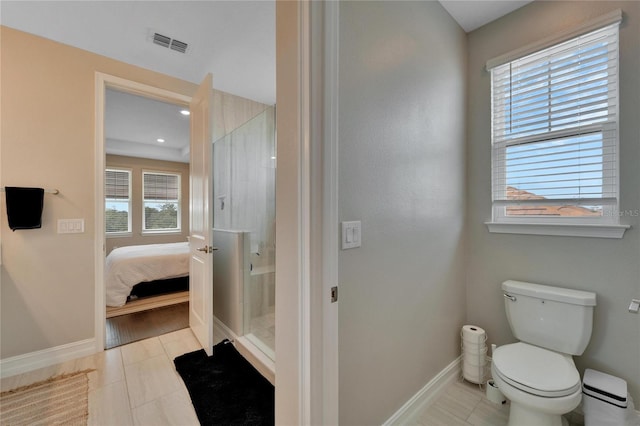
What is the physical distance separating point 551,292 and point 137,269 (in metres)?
4.01

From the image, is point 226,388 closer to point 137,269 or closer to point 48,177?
point 48,177

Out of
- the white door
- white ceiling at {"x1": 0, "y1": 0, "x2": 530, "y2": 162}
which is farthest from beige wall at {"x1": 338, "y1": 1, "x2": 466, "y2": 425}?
the white door

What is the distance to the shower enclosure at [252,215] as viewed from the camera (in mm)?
2305

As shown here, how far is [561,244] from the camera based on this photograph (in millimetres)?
1638

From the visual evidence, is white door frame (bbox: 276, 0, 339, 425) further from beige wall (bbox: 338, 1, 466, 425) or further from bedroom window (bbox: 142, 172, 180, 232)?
bedroom window (bbox: 142, 172, 180, 232)

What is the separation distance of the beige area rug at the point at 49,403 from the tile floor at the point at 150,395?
5 centimetres

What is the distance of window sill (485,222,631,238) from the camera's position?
1461 millimetres

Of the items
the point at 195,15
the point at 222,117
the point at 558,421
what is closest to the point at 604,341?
the point at 558,421

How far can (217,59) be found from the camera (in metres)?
2.32

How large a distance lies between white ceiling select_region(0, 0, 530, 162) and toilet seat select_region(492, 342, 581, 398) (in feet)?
7.03

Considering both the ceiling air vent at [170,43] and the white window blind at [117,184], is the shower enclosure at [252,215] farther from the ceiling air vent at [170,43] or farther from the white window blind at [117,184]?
the white window blind at [117,184]

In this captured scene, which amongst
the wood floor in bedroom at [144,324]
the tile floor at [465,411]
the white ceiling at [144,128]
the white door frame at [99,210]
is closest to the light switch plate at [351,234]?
the tile floor at [465,411]

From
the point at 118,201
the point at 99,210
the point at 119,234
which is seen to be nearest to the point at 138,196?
the point at 118,201

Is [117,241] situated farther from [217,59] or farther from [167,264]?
[217,59]
